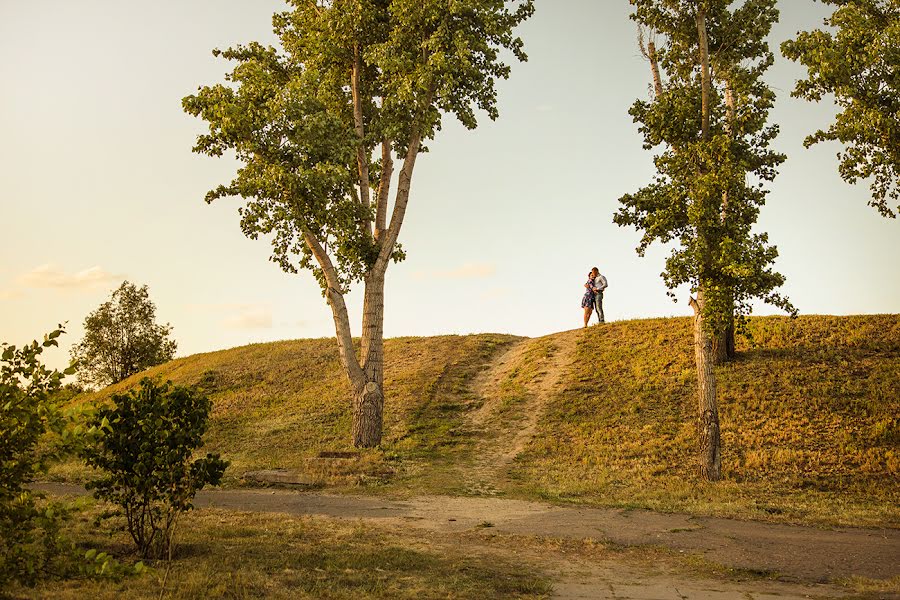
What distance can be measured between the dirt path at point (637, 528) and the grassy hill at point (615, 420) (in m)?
1.39

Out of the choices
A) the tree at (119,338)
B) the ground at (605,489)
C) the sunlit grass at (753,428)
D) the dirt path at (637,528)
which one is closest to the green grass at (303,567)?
the ground at (605,489)

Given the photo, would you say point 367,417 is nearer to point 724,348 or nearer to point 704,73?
point 724,348

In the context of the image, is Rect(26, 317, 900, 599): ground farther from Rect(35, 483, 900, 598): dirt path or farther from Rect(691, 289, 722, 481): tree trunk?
Rect(691, 289, 722, 481): tree trunk

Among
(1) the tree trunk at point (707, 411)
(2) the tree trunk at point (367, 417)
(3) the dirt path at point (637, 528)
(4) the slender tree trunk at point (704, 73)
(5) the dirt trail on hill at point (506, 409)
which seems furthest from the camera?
(2) the tree trunk at point (367, 417)

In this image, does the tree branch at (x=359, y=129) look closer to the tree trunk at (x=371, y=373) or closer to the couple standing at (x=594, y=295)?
the tree trunk at (x=371, y=373)

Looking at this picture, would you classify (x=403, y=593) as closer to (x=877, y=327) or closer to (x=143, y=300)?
(x=877, y=327)

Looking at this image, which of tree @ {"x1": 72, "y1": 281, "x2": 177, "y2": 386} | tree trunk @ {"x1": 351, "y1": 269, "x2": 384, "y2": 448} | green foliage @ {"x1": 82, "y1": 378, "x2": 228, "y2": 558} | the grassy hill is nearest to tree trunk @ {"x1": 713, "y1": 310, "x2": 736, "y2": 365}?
the grassy hill

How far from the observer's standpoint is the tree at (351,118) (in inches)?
805

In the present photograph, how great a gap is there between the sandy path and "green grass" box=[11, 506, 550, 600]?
6.65 ft

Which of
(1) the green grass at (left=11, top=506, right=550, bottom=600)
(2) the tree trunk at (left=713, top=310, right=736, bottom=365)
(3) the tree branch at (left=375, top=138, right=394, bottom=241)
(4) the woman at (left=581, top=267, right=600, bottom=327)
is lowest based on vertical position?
(1) the green grass at (left=11, top=506, right=550, bottom=600)

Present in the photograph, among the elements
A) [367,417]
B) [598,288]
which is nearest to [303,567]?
[367,417]

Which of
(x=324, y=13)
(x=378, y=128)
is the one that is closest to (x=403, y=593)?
(x=378, y=128)

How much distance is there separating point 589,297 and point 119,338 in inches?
1260

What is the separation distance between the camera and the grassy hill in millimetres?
17672
